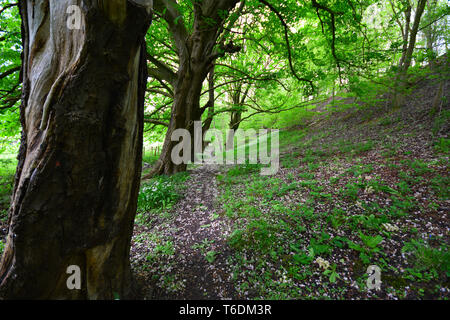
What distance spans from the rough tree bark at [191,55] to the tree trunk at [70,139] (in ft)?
12.6

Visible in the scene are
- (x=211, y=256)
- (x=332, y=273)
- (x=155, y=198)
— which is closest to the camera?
(x=332, y=273)

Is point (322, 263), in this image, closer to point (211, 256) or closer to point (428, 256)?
point (428, 256)

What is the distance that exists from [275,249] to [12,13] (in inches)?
346

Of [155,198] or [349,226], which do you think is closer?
[349,226]

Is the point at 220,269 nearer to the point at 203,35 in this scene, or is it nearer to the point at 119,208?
the point at 119,208

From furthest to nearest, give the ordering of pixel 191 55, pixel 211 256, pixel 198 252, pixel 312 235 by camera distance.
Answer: pixel 191 55 < pixel 312 235 < pixel 198 252 < pixel 211 256

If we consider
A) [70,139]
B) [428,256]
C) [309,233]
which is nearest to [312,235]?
[309,233]

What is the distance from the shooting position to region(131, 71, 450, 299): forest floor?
212cm

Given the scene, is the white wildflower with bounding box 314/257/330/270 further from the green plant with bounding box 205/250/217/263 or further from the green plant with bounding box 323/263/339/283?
the green plant with bounding box 205/250/217/263

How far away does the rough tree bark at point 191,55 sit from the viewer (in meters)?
4.84

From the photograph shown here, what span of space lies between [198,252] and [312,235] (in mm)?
1941

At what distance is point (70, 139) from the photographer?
1.31m
